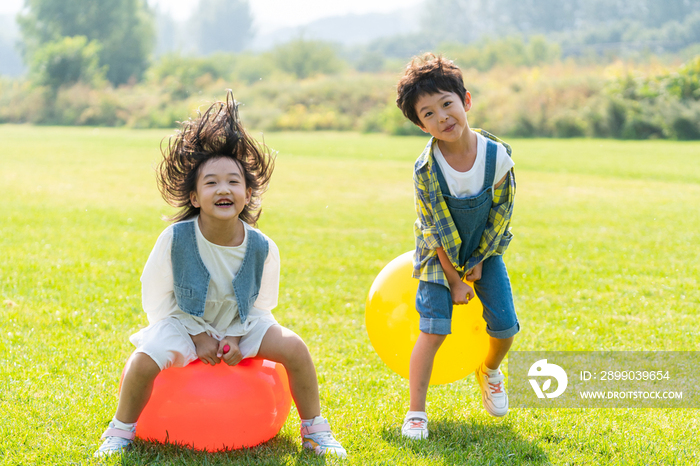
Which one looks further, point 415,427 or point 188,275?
point 415,427

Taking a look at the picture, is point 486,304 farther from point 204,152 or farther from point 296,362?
point 204,152

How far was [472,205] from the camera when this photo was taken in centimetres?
315

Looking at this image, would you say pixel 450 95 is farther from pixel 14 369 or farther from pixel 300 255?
pixel 300 255

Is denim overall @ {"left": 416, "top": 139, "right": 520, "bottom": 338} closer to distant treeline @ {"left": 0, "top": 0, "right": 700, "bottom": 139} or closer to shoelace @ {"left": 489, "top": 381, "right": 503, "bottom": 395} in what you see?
shoelace @ {"left": 489, "top": 381, "right": 503, "bottom": 395}

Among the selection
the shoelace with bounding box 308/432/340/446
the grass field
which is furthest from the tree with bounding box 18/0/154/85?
the shoelace with bounding box 308/432/340/446

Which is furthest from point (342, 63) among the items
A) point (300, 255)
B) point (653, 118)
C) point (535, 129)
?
point (300, 255)

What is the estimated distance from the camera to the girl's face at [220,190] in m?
2.87

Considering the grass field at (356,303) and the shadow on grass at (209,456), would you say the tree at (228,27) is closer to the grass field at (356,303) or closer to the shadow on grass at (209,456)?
the grass field at (356,303)

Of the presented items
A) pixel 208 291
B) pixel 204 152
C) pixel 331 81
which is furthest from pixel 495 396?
Answer: pixel 331 81

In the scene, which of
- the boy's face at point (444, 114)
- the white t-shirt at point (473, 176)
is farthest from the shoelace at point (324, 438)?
the boy's face at point (444, 114)

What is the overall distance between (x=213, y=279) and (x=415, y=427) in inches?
46.2

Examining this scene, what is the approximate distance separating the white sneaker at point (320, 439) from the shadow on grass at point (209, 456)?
0.04 m

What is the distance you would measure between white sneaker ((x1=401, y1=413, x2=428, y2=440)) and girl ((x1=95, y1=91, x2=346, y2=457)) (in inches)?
15.1

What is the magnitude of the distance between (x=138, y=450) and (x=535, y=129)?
86.8 feet
